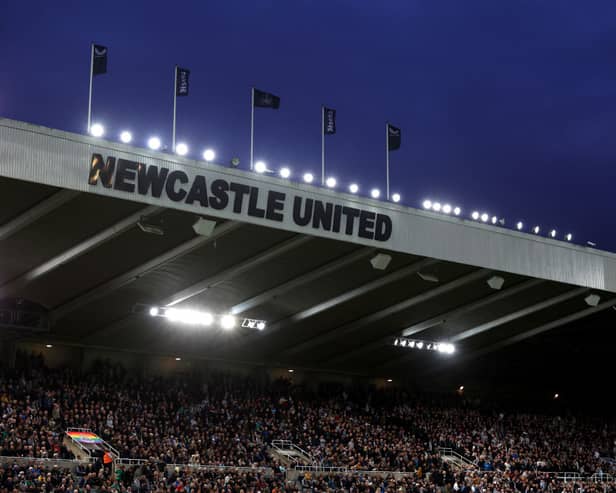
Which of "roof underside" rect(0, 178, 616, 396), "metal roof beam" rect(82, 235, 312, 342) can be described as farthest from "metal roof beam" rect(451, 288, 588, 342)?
"metal roof beam" rect(82, 235, 312, 342)

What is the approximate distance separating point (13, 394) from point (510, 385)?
3189cm

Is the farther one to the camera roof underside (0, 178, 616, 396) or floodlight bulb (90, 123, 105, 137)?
roof underside (0, 178, 616, 396)

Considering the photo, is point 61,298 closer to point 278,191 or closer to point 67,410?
point 67,410

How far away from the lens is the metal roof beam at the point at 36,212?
2784 centimetres

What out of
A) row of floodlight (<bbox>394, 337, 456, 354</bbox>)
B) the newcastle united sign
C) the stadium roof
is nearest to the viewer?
the newcastle united sign

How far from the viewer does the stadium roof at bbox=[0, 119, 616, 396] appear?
28.5 meters

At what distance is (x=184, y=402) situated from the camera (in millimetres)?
40062

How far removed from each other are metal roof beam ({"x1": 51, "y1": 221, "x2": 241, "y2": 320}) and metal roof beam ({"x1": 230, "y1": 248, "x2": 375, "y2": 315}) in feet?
17.6

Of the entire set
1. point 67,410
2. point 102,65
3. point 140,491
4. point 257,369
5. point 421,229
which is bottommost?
point 140,491

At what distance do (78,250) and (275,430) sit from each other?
1388 centimetres

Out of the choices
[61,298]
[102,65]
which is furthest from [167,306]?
[102,65]

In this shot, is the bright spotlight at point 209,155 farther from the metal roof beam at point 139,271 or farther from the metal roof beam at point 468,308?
the metal roof beam at point 468,308

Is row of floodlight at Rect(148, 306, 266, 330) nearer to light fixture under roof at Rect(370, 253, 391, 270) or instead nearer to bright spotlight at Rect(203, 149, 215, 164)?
light fixture under roof at Rect(370, 253, 391, 270)

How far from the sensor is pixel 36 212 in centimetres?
2850
